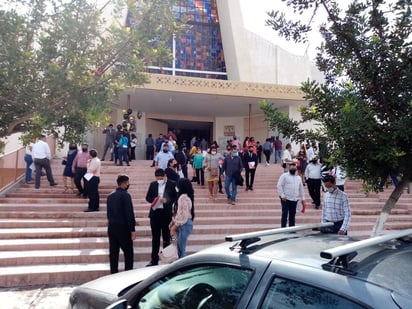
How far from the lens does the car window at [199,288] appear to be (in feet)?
6.01

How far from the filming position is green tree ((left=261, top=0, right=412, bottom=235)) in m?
3.27

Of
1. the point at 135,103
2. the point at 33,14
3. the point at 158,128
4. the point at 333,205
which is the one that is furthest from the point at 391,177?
the point at 158,128

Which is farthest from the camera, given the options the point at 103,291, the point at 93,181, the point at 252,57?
the point at 252,57

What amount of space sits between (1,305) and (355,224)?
774 cm

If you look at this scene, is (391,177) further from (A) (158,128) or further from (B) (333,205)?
(A) (158,128)

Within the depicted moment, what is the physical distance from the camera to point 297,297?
5.26 ft

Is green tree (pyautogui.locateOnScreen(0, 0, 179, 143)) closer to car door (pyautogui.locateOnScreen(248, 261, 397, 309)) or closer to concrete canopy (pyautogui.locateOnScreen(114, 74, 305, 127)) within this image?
car door (pyautogui.locateOnScreen(248, 261, 397, 309))

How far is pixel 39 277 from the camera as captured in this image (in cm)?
567

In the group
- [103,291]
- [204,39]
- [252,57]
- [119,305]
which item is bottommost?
[103,291]

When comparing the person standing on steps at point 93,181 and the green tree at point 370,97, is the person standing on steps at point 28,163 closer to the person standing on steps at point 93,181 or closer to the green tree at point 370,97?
the person standing on steps at point 93,181

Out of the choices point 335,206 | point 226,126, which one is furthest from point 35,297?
point 226,126

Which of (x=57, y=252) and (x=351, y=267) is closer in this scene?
(x=351, y=267)

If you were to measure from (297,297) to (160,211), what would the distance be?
4617 millimetres

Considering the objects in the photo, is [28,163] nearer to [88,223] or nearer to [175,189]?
[88,223]
